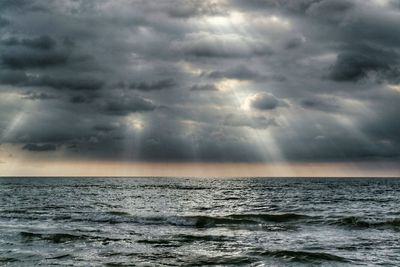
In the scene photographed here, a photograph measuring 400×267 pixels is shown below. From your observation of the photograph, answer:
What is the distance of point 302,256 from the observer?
18.1 m

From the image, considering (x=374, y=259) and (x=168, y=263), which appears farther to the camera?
(x=374, y=259)

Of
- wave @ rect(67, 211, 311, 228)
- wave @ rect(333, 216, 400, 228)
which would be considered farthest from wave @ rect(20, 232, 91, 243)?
Result: wave @ rect(333, 216, 400, 228)

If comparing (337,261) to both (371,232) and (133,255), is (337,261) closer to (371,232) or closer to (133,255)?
(133,255)

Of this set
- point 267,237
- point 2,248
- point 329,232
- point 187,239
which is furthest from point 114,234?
point 329,232

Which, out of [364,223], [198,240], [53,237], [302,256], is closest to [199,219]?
[198,240]

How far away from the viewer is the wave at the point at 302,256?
57.9 ft

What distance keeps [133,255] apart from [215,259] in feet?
11.9

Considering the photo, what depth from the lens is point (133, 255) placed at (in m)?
18.6

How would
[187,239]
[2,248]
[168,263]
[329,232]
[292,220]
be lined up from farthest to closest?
[292,220] → [329,232] → [187,239] → [2,248] → [168,263]

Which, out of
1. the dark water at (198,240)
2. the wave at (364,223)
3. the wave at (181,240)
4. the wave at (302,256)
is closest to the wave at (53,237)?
the dark water at (198,240)

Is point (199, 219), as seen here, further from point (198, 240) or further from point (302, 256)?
point (302, 256)

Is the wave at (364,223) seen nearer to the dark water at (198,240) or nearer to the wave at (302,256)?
the dark water at (198,240)

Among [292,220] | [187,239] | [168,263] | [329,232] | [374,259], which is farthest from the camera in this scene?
[292,220]

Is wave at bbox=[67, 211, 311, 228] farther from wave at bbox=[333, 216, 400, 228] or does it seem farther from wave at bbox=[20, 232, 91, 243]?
wave at bbox=[20, 232, 91, 243]
